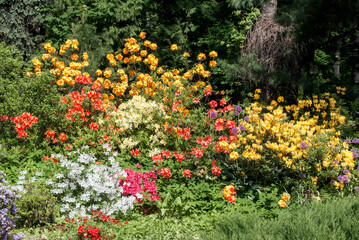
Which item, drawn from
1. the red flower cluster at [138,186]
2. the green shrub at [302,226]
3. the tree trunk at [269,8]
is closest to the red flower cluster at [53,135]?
the red flower cluster at [138,186]

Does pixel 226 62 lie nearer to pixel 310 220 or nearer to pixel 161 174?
pixel 161 174

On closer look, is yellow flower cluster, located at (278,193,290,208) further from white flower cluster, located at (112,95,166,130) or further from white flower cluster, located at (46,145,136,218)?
white flower cluster, located at (112,95,166,130)

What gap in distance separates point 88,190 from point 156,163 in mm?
1125

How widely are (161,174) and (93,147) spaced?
108 cm

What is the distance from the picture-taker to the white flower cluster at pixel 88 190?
13.2 feet

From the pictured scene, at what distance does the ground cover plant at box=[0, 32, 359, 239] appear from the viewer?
13.3 ft

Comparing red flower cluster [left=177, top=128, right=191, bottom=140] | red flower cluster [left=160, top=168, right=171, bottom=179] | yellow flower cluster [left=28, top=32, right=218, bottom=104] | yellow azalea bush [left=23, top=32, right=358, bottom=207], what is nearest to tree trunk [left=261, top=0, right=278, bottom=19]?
yellow flower cluster [left=28, top=32, right=218, bottom=104]

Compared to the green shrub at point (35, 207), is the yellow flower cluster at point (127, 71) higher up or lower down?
higher up

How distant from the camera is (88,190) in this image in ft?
13.7

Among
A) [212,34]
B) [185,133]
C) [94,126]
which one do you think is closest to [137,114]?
[94,126]

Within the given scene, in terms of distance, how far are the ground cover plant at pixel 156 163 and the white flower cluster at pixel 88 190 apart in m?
0.01

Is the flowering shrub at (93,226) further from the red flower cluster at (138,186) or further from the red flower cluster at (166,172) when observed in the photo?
the red flower cluster at (166,172)

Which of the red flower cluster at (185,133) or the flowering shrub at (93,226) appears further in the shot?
the red flower cluster at (185,133)

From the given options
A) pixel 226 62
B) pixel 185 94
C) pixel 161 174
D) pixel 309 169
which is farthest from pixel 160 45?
pixel 309 169
